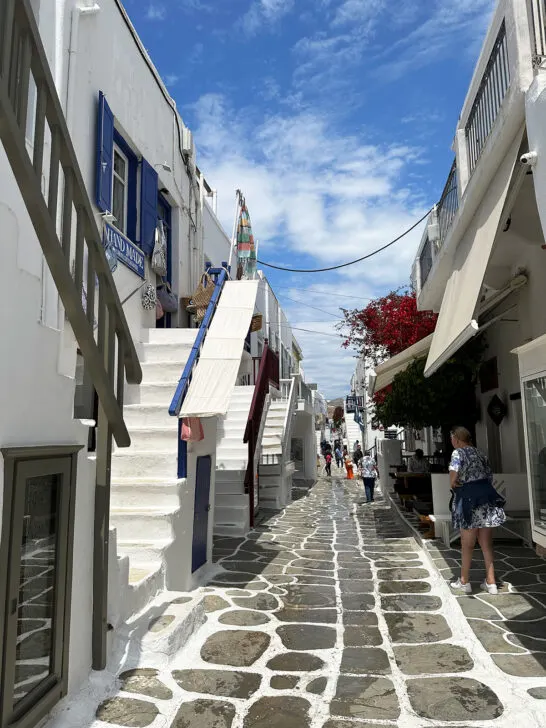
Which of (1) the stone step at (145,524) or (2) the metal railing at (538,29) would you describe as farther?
(1) the stone step at (145,524)

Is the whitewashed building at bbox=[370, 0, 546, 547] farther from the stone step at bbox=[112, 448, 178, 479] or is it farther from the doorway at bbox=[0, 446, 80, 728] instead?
the doorway at bbox=[0, 446, 80, 728]

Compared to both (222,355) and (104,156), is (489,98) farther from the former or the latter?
(104,156)

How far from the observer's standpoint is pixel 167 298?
Answer: 36.4 ft

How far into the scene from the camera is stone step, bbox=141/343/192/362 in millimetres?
9195

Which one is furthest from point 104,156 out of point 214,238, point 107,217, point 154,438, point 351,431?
point 351,431

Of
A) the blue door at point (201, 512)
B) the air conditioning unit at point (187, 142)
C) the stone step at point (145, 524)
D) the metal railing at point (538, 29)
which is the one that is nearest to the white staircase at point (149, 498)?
the stone step at point (145, 524)

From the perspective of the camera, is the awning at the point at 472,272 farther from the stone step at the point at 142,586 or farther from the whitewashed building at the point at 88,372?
the stone step at the point at 142,586

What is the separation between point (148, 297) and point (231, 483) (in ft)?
12.9

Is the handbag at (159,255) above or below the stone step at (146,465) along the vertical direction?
above

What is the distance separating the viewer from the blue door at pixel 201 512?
7098 millimetres

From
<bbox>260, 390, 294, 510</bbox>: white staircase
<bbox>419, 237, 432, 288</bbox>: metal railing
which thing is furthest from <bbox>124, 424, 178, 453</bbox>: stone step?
<bbox>260, 390, 294, 510</bbox>: white staircase

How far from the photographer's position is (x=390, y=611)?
19.6ft

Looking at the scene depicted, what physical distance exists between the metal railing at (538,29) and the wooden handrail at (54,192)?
4125 mm

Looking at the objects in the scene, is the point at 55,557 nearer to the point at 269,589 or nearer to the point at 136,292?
the point at 269,589
